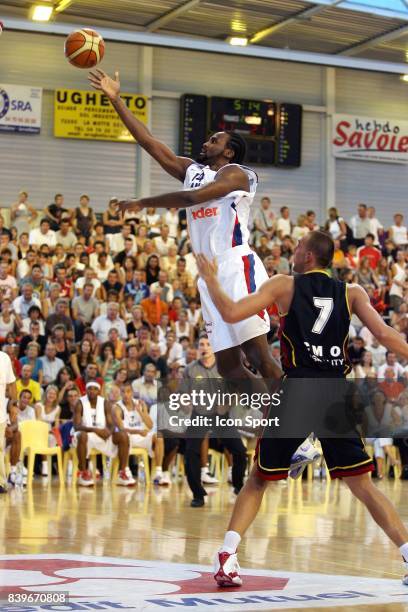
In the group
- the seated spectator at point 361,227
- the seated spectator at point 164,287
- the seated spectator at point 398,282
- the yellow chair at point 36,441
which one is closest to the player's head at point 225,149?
the yellow chair at point 36,441

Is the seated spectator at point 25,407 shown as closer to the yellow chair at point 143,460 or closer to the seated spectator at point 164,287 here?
the yellow chair at point 143,460

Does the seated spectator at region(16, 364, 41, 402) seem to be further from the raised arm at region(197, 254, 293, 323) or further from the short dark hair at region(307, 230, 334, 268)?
the raised arm at region(197, 254, 293, 323)

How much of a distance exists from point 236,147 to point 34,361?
952 centimetres

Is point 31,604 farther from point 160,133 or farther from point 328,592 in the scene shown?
point 160,133

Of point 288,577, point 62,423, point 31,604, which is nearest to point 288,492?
point 62,423

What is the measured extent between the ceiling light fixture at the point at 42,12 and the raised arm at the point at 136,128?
15997mm

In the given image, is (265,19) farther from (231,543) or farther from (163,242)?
(231,543)

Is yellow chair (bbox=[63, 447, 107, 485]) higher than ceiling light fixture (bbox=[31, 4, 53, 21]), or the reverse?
ceiling light fixture (bbox=[31, 4, 53, 21])

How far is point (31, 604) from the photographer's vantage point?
511 centimetres

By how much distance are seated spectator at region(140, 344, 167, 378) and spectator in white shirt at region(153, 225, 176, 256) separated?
4280 millimetres

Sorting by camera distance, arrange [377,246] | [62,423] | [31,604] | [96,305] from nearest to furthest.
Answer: [31,604] → [62,423] → [96,305] → [377,246]

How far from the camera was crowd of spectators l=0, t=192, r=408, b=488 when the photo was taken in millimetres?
16219

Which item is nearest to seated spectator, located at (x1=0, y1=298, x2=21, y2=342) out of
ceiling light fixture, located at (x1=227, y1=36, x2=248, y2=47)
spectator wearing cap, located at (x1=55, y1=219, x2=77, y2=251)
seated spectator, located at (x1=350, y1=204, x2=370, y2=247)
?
spectator wearing cap, located at (x1=55, y1=219, x2=77, y2=251)

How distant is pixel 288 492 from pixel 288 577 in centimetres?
791
